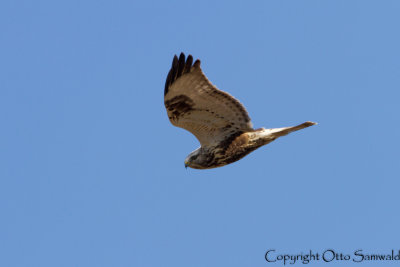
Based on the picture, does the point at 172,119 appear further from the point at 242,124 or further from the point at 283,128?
the point at 283,128

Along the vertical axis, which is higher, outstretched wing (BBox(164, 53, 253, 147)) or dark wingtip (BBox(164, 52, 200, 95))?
dark wingtip (BBox(164, 52, 200, 95))

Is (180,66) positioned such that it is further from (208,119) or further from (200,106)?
(208,119)

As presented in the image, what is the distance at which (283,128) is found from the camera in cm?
1057

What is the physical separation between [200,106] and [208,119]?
32 cm

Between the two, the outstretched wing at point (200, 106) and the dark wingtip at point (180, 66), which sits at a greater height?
the dark wingtip at point (180, 66)

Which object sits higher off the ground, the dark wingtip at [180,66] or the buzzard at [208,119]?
the dark wingtip at [180,66]

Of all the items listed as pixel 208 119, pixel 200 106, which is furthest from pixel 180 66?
pixel 208 119

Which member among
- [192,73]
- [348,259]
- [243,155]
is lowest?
[348,259]

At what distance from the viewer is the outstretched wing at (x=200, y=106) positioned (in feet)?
32.9

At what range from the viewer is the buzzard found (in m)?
10.1

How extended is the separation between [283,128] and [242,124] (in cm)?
65

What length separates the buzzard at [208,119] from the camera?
10062mm

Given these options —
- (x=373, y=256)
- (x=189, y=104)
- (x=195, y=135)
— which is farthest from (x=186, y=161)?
(x=373, y=256)

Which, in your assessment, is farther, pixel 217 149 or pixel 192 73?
pixel 217 149
